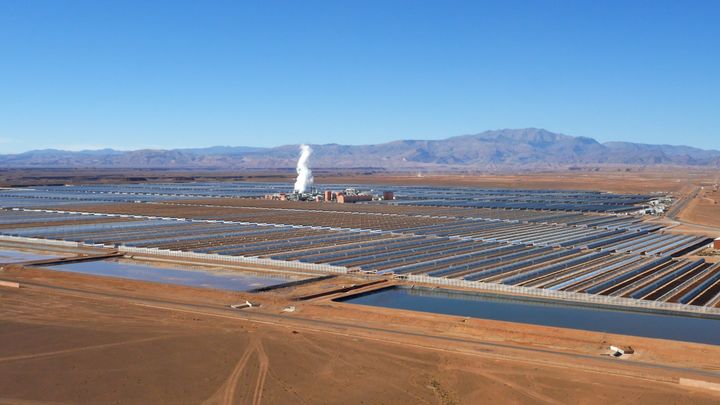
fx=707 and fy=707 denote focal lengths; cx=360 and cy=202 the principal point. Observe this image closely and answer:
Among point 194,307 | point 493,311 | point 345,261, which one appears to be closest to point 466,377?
point 493,311

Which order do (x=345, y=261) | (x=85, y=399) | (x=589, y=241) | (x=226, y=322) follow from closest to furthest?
1. (x=85, y=399)
2. (x=226, y=322)
3. (x=345, y=261)
4. (x=589, y=241)

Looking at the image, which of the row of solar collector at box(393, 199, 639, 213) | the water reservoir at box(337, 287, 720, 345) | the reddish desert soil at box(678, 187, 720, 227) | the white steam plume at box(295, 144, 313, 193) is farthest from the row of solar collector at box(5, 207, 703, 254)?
the white steam plume at box(295, 144, 313, 193)

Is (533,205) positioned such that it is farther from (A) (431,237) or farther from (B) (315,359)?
(B) (315,359)

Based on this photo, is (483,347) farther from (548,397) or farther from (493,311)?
(493,311)

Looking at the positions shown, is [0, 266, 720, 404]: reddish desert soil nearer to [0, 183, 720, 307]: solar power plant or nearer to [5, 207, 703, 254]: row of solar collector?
[0, 183, 720, 307]: solar power plant

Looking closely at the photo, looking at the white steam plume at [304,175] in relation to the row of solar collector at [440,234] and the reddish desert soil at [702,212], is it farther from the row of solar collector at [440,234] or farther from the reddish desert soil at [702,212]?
the reddish desert soil at [702,212]
